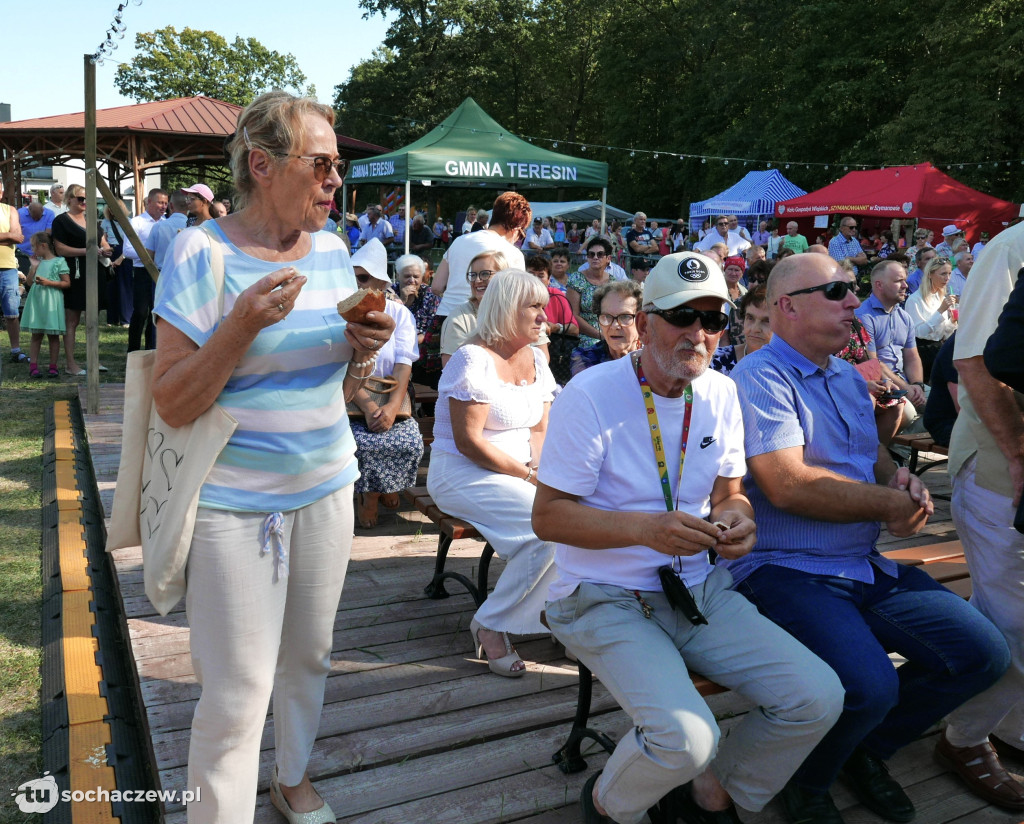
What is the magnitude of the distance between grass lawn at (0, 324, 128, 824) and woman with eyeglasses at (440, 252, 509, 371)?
7.91 ft

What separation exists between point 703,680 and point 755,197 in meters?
26.5

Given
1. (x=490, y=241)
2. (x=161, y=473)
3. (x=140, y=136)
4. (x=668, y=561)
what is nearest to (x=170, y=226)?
(x=490, y=241)

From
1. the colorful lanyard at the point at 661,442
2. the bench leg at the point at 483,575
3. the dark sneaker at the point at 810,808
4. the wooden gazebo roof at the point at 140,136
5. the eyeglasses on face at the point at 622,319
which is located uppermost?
the wooden gazebo roof at the point at 140,136

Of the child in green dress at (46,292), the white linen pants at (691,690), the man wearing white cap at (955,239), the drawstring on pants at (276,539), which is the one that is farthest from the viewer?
the man wearing white cap at (955,239)

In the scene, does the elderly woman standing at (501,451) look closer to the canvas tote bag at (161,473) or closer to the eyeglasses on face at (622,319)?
the eyeglasses on face at (622,319)

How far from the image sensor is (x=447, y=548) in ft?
13.2

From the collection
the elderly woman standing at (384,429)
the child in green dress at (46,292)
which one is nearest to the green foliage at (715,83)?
the child in green dress at (46,292)

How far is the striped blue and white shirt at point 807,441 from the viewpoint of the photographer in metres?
2.71

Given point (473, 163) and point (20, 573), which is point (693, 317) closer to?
point (20, 573)

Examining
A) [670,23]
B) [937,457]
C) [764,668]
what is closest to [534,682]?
[764,668]

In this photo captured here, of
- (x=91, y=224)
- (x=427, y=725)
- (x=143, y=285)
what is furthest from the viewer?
(x=143, y=285)

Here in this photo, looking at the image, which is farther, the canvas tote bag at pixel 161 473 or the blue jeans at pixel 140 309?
the blue jeans at pixel 140 309

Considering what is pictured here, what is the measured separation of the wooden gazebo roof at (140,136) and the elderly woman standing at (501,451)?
21.2 m

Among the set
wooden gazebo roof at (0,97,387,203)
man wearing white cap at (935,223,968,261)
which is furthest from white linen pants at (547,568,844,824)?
wooden gazebo roof at (0,97,387,203)
